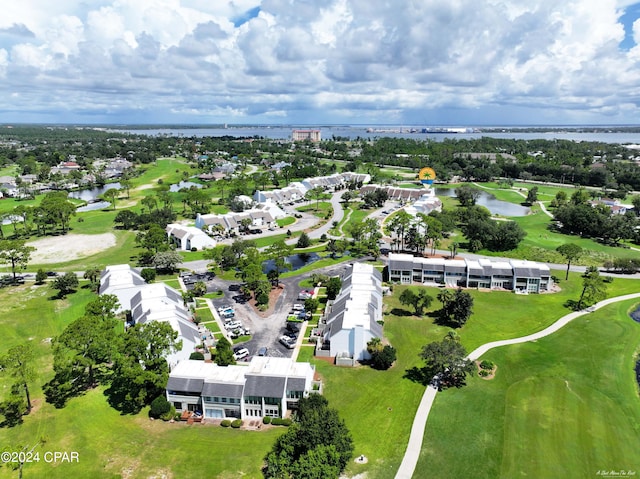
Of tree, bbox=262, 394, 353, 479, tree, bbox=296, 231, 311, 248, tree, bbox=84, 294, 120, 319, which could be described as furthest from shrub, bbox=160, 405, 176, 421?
tree, bbox=296, 231, 311, 248

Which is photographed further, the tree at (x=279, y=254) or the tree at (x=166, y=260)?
the tree at (x=166, y=260)

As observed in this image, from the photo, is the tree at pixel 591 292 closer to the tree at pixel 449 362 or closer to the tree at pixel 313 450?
the tree at pixel 449 362

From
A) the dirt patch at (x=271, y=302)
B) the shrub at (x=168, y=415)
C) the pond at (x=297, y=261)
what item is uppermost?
the dirt patch at (x=271, y=302)

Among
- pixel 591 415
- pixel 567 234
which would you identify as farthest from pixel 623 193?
pixel 591 415

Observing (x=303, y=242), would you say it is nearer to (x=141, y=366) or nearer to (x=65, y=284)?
(x=65, y=284)

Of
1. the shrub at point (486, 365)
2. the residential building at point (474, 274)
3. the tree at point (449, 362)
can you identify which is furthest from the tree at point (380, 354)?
the residential building at point (474, 274)

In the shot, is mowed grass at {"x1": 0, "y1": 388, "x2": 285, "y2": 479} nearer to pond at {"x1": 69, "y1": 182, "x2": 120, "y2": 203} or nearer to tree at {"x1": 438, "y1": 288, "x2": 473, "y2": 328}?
tree at {"x1": 438, "y1": 288, "x2": 473, "y2": 328}
